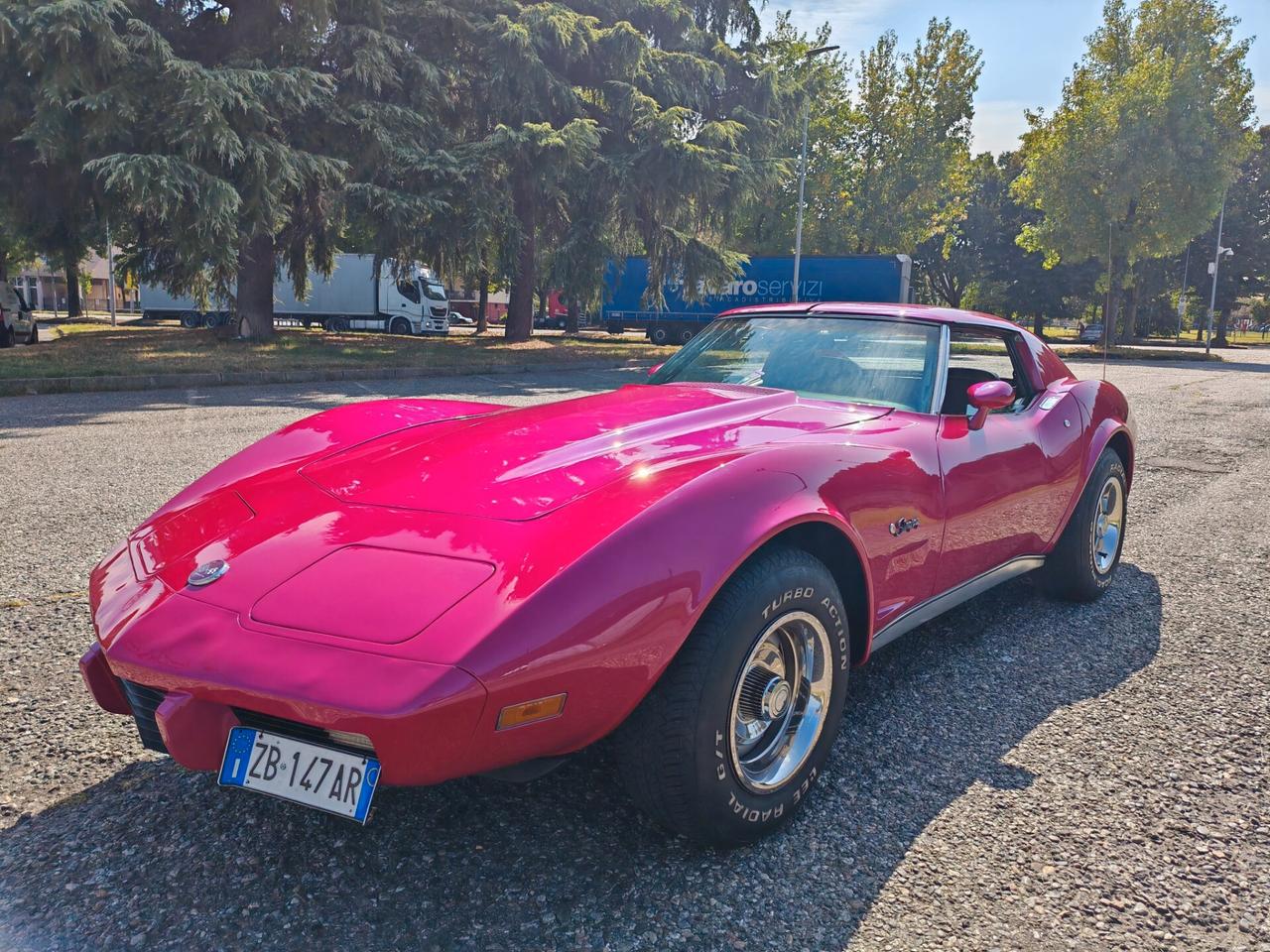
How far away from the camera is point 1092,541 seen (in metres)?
4.06

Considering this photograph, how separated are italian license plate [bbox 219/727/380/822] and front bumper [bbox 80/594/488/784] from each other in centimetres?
3

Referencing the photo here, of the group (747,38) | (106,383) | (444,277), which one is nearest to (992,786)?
(106,383)

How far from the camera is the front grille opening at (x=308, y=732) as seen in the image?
1.76 m

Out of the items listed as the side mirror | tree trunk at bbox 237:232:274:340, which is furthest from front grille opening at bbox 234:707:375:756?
tree trunk at bbox 237:232:274:340

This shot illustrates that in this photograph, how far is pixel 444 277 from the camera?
19766 mm

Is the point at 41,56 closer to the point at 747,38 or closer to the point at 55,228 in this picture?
the point at 55,228

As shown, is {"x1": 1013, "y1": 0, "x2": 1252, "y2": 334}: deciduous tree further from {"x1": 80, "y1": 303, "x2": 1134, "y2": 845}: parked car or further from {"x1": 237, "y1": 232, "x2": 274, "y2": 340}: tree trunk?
{"x1": 80, "y1": 303, "x2": 1134, "y2": 845}: parked car

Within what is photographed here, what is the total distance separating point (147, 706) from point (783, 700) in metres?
1.47

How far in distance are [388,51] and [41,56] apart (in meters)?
6.52

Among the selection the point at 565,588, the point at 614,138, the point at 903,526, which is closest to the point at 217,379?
the point at 614,138

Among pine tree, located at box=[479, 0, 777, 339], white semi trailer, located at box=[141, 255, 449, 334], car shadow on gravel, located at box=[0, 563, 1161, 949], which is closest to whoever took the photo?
car shadow on gravel, located at box=[0, 563, 1161, 949]

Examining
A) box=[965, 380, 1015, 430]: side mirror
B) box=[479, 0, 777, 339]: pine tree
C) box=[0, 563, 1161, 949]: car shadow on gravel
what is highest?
box=[479, 0, 777, 339]: pine tree

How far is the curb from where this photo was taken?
12062 millimetres

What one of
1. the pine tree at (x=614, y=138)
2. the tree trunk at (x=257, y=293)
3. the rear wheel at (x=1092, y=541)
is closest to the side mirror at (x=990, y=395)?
the rear wheel at (x=1092, y=541)
